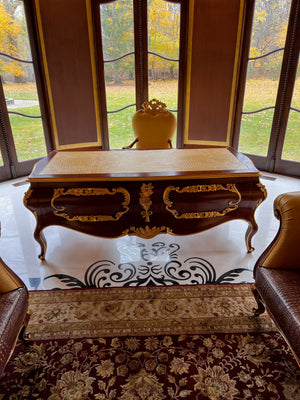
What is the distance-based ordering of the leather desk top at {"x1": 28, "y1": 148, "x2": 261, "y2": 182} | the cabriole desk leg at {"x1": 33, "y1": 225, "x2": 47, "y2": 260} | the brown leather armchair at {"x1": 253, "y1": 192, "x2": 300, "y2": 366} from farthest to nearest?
the cabriole desk leg at {"x1": 33, "y1": 225, "x2": 47, "y2": 260} → the leather desk top at {"x1": 28, "y1": 148, "x2": 261, "y2": 182} → the brown leather armchair at {"x1": 253, "y1": 192, "x2": 300, "y2": 366}

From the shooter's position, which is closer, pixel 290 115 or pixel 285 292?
pixel 285 292

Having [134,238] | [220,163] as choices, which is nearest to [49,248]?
[134,238]

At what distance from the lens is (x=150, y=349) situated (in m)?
1.31

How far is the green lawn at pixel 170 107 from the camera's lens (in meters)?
3.25

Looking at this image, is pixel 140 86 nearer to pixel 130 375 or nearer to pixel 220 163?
pixel 220 163

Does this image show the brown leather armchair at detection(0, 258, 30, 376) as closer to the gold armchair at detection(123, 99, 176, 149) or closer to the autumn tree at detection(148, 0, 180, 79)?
the gold armchair at detection(123, 99, 176, 149)

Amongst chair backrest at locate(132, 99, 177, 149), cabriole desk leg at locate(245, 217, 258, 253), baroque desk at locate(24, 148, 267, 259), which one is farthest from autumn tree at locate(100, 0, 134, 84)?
cabriole desk leg at locate(245, 217, 258, 253)

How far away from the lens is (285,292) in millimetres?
1121

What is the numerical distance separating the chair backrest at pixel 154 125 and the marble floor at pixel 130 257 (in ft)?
3.25

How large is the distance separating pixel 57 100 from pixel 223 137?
2160 mm

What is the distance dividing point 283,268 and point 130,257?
41.0 inches

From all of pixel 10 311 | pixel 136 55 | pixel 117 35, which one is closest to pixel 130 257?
pixel 10 311

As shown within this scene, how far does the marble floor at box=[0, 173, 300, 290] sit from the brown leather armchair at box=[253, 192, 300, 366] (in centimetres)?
52

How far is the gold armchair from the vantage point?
106 inches
